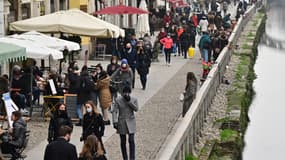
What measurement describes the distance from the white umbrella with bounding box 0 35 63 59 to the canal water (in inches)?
222

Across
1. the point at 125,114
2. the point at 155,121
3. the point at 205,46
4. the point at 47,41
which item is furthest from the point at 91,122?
the point at 205,46

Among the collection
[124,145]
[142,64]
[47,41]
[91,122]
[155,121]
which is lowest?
[155,121]

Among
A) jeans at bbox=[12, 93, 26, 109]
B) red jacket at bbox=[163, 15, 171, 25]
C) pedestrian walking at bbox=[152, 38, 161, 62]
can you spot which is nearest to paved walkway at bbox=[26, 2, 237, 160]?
pedestrian walking at bbox=[152, 38, 161, 62]

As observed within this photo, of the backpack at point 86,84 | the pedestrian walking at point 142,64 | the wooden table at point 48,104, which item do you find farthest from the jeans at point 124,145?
the pedestrian walking at point 142,64

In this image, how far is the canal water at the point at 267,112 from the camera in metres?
21.9

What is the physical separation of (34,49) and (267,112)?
11.3m

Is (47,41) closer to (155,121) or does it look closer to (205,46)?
(155,121)

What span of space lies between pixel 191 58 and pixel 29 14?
32.8 ft

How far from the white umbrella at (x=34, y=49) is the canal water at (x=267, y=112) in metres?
5.63

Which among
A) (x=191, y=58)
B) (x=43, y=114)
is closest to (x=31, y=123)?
(x=43, y=114)

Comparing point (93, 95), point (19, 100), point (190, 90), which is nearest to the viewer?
point (190, 90)

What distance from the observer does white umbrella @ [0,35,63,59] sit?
19.3 m

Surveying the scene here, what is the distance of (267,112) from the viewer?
92.1 feet

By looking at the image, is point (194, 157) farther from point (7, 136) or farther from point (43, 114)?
point (43, 114)
